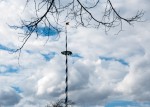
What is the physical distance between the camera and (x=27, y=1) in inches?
348

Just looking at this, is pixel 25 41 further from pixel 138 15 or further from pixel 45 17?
pixel 138 15

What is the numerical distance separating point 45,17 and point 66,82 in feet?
167

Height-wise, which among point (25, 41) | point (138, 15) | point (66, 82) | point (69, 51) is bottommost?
point (25, 41)

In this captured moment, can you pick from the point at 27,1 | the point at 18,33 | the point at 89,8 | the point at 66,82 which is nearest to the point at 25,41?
the point at 18,33

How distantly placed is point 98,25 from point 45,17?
119 centimetres

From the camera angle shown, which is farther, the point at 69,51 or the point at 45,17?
the point at 69,51

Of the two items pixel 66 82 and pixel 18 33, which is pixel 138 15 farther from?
pixel 66 82

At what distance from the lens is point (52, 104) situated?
236 feet

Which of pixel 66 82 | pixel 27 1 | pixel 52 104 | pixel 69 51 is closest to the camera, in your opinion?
pixel 27 1

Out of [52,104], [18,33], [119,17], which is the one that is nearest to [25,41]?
[18,33]

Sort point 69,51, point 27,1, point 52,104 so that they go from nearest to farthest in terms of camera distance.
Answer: point 27,1 < point 69,51 < point 52,104

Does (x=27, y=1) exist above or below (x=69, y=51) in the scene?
below

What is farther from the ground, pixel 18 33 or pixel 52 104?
pixel 52 104

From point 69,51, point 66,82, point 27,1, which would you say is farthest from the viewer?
point 69,51
